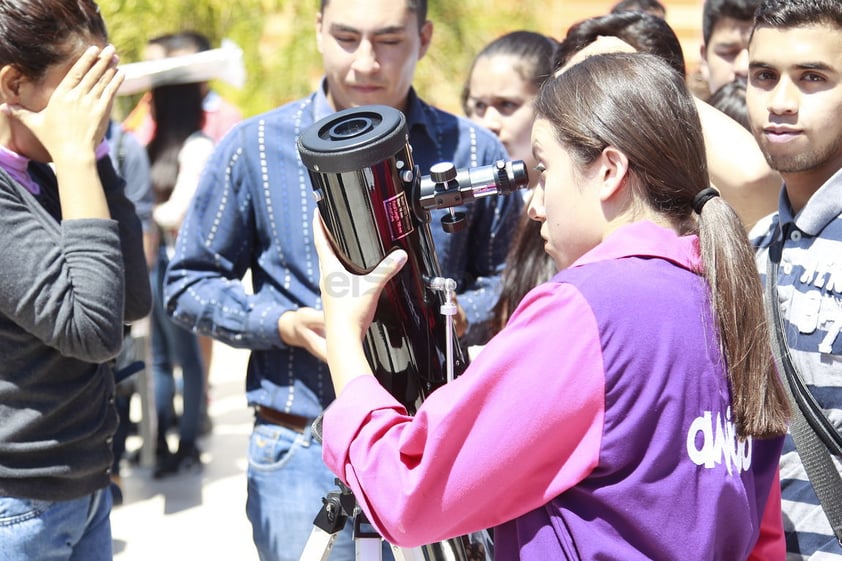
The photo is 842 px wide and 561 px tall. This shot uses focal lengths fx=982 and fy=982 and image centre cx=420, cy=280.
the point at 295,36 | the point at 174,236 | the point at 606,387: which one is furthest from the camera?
the point at 295,36

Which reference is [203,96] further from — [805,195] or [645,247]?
[645,247]

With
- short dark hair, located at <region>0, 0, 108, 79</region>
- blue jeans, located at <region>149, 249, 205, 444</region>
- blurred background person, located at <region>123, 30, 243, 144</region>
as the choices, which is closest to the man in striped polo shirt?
short dark hair, located at <region>0, 0, 108, 79</region>

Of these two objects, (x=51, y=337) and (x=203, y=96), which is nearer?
(x=51, y=337)

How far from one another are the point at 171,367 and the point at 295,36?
467 centimetres

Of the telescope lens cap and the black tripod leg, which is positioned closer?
the telescope lens cap

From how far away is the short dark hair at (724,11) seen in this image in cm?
377

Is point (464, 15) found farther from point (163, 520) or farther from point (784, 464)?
point (784, 464)

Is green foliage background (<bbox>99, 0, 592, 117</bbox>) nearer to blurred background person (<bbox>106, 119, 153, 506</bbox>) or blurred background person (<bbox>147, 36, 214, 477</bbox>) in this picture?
blurred background person (<bbox>147, 36, 214, 477</bbox>)

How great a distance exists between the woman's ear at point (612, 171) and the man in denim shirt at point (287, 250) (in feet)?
3.03

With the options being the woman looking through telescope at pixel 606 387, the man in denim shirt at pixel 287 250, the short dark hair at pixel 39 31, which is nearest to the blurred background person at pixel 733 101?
the man in denim shirt at pixel 287 250

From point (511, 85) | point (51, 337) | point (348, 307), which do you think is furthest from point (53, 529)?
point (511, 85)

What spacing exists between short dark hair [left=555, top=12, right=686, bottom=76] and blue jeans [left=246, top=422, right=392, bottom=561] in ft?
4.33

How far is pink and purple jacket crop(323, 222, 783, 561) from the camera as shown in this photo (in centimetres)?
138

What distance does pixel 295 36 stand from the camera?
9.19 meters
